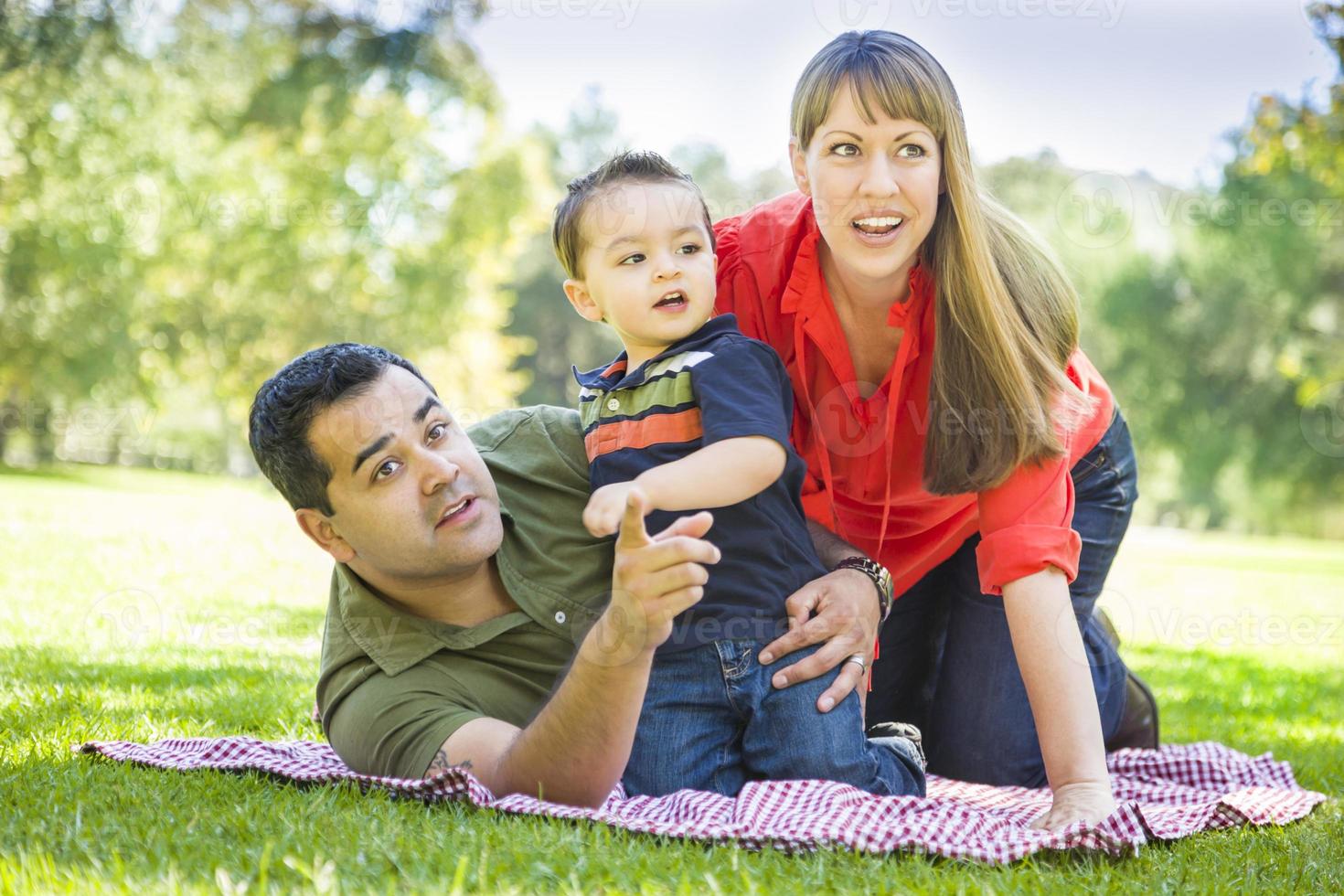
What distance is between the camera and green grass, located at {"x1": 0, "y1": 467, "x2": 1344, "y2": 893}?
7.36 feet

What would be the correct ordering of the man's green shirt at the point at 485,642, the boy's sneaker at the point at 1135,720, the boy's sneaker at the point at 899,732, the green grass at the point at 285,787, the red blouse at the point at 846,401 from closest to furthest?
1. the green grass at the point at 285,787
2. the man's green shirt at the point at 485,642
3. the red blouse at the point at 846,401
4. the boy's sneaker at the point at 899,732
5. the boy's sneaker at the point at 1135,720

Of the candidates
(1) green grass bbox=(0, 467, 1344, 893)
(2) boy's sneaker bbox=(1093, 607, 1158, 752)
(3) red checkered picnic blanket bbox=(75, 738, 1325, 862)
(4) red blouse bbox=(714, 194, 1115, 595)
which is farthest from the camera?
(2) boy's sneaker bbox=(1093, 607, 1158, 752)

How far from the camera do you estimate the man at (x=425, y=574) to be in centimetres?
296

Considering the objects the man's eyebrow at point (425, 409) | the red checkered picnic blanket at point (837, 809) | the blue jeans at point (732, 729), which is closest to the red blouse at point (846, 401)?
the blue jeans at point (732, 729)

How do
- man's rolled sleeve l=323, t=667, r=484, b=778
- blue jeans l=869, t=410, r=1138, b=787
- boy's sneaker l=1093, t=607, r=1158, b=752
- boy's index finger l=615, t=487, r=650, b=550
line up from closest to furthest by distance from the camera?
boy's index finger l=615, t=487, r=650, b=550
man's rolled sleeve l=323, t=667, r=484, b=778
blue jeans l=869, t=410, r=1138, b=787
boy's sneaker l=1093, t=607, r=1158, b=752

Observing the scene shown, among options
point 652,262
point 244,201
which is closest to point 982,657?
point 652,262

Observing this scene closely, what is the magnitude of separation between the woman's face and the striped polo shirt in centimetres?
41

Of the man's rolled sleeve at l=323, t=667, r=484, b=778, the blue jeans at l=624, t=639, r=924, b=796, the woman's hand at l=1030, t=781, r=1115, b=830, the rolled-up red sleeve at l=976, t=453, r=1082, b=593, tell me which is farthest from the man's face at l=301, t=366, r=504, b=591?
the woman's hand at l=1030, t=781, r=1115, b=830

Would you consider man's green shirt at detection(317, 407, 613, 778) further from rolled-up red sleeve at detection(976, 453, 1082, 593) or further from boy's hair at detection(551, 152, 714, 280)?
rolled-up red sleeve at detection(976, 453, 1082, 593)

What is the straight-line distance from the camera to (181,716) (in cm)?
402

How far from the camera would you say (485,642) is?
3.18 m

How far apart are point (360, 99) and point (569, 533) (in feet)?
77.2

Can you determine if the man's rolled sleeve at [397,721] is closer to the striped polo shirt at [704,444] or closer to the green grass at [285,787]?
the green grass at [285,787]

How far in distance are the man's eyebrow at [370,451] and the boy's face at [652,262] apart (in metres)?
0.65
